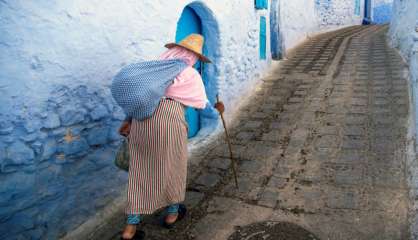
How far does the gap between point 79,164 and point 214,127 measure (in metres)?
2.50

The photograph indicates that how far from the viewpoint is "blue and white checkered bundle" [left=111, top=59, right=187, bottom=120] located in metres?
2.69

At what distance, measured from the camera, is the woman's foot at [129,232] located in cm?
298

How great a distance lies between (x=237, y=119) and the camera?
19.0 ft

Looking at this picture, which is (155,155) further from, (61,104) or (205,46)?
(205,46)

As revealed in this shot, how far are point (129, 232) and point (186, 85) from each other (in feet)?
4.23

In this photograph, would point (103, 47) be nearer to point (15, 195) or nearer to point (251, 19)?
point (15, 195)

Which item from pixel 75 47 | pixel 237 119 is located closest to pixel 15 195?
pixel 75 47

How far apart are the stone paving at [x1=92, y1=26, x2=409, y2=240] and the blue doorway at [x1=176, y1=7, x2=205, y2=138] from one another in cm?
47

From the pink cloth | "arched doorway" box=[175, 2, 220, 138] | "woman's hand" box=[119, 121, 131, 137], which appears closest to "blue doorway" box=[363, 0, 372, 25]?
"arched doorway" box=[175, 2, 220, 138]

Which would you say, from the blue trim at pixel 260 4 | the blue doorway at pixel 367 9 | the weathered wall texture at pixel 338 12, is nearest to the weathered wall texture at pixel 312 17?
the weathered wall texture at pixel 338 12

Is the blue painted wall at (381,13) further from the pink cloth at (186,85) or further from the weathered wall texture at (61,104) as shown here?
the pink cloth at (186,85)

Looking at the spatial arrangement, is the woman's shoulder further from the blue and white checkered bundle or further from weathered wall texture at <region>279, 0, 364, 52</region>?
weathered wall texture at <region>279, 0, 364, 52</region>

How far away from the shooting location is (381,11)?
18.3 m

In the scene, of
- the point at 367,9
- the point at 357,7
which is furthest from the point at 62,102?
the point at 367,9
